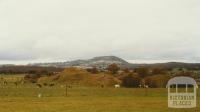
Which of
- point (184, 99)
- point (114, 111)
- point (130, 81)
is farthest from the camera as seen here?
point (130, 81)

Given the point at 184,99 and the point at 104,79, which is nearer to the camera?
the point at 184,99

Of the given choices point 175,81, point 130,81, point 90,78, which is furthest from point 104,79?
point 175,81

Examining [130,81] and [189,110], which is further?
[130,81]

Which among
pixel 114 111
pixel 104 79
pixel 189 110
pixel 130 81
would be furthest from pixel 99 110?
pixel 104 79

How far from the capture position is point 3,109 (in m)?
33.1

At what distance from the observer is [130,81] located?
8719cm

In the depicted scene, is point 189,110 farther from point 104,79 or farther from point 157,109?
point 104,79

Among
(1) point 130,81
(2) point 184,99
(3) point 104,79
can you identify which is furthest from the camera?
(3) point 104,79

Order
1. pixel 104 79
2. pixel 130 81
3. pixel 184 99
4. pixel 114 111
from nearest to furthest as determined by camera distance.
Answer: pixel 114 111 < pixel 184 99 < pixel 130 81 < pixel 104 79

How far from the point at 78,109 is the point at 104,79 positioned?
62.1 m

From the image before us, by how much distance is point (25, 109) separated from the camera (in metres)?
33.2

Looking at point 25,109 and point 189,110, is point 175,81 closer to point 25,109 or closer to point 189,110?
point 189,110

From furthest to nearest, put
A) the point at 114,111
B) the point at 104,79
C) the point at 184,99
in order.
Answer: the point at 104,79, the point at 184,99, the point at 114,111

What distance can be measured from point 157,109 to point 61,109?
6790 millimetres
